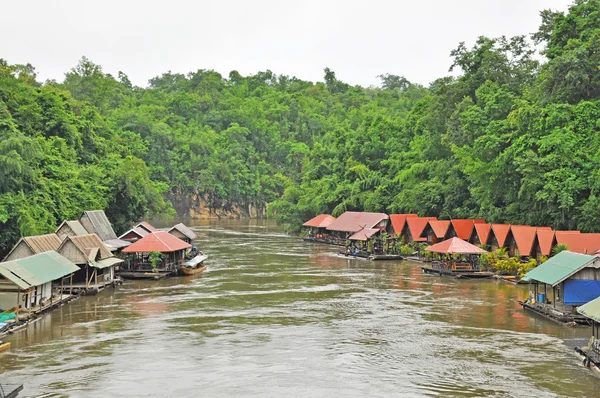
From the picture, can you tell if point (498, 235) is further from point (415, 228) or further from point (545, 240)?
point (415, 228)

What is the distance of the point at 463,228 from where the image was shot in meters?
47.9

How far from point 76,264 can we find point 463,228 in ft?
88.1

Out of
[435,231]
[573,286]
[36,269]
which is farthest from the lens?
[435,231]

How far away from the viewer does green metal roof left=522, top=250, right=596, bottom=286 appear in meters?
25.8

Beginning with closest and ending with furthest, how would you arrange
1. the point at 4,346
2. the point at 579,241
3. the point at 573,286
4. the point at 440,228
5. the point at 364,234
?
1. the point at 4,346
2. the point at 573,286
3. the point at 579,241
4. the point at 440,228
5. the point at 364,234

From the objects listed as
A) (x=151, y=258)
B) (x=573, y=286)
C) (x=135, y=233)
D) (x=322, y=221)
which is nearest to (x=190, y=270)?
(x=151, y=258)

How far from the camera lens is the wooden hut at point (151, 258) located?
125ft

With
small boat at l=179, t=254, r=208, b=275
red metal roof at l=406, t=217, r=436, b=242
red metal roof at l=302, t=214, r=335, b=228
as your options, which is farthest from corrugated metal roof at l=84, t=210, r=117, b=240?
red metal roof at l=302, t=214, r=335, b=228

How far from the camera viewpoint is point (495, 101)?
4881 centimetres

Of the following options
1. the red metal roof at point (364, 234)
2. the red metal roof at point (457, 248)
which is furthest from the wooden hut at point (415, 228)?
the red metal roof at point (457, 248)

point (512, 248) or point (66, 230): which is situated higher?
point (66, 230)

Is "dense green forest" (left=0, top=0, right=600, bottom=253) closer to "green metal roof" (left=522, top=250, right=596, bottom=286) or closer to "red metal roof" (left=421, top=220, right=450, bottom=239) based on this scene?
"red metal roof" (left=421, top=220, right=450, bottom=239)

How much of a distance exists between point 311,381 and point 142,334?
8193 millimetres

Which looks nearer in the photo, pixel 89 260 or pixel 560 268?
pixel 560 268
